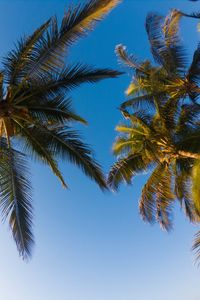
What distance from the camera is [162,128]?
14711 mm

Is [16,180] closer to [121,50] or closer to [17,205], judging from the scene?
[17,205]

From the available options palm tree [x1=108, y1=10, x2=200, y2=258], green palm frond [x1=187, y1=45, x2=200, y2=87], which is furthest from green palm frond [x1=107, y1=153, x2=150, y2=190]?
green palm frond [x1=187, y1=45, x2=200, y2=87]

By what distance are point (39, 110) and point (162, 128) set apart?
5571mm

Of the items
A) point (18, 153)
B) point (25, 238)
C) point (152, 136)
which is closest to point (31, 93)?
point (18, 153)

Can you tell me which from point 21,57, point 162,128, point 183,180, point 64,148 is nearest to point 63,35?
point 21,57

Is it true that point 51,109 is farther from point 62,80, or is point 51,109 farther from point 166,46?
point 166,46

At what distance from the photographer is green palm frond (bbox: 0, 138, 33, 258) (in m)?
10.6

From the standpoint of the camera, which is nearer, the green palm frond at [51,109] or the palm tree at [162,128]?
the green palm frond at [51,109]

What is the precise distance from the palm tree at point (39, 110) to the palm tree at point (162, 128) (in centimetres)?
400

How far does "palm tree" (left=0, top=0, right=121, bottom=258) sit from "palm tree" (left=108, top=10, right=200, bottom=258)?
4.00 meters

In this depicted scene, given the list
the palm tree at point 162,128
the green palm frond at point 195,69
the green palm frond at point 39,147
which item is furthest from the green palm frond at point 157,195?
the green palm frond at point 39,147

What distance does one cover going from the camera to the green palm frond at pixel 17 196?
34.7 ft

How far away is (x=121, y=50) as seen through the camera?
1664cm

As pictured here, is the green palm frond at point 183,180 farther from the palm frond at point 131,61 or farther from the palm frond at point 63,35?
the palm frond at point 63,35
